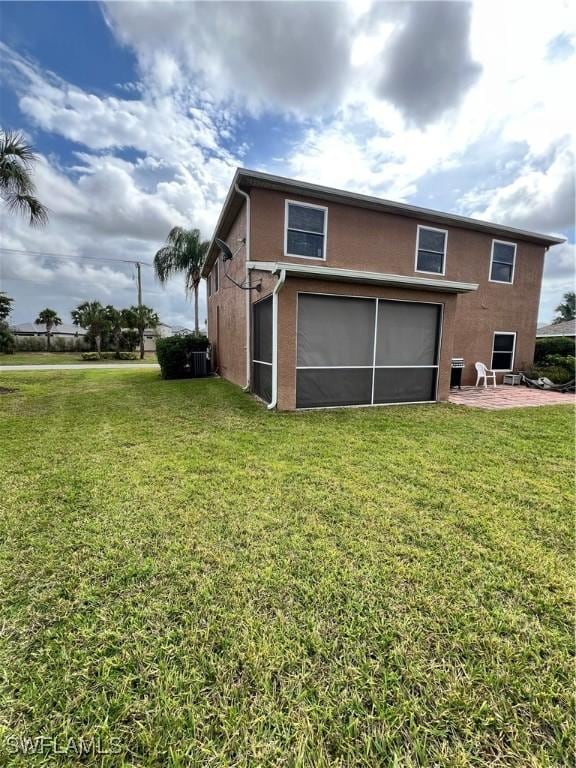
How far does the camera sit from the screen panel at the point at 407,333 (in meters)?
7.79

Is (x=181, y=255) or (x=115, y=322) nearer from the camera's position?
(x=181, y=255)

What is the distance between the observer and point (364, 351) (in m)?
7.70

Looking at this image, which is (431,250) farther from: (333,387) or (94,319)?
(94,319)

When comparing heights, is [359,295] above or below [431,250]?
below

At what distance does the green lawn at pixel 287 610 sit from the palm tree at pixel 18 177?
326 inches

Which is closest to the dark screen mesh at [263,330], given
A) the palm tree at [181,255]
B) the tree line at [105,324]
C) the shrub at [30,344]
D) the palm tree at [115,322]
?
the palm tree at [181,255]

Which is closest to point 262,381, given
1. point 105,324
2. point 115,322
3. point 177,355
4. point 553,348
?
point 177,355

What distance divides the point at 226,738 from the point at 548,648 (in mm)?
1705

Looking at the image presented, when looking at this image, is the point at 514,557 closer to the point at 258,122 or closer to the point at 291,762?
the point at 291,762

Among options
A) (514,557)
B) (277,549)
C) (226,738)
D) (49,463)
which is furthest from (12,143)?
(514,557)

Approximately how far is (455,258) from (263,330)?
7.90 meters

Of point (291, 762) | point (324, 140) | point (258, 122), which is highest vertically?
point (258, 122)

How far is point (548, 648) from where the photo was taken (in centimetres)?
177

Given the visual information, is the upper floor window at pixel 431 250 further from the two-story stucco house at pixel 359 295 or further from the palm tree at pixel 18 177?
the palm tree at pixel 18 177
